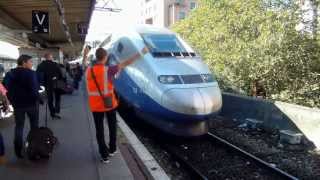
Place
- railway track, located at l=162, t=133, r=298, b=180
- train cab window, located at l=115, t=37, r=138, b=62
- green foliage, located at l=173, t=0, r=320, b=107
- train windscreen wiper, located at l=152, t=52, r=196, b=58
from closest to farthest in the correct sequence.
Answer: railway track, located at l=162, t=133, r=298, b=180, train windscreen wiper, located at l=152, t=52, r=196, b=58, train cab window, located at l=115, t=37, r=138, b=62, green foliage, located at l=173, t=0, r=320, b=107

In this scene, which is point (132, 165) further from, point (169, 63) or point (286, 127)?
point (286, 127)

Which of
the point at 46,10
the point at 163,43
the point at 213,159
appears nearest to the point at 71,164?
the point at 213,159

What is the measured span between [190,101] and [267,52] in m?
5.77

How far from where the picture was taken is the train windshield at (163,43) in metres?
10.5

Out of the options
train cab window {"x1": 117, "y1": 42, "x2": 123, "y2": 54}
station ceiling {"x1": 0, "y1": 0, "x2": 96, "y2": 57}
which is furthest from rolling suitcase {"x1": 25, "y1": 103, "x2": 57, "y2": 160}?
station ceiling {"x1": 0, "y1": 0, "x2": 96, "y2": 57}

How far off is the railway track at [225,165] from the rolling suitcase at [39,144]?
8.02 ft

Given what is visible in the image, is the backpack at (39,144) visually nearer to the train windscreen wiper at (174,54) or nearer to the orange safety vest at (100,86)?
the orange safety vest at (100,86)

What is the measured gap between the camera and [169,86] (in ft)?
30.1

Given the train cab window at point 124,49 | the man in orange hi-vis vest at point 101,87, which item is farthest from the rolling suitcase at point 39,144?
the train cab window at point 124,49

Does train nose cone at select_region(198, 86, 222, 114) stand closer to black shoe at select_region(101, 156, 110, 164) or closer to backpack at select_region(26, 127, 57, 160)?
black shoe at select_region(101, 156, 110, 164)

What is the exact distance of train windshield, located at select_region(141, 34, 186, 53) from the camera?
10.5 m

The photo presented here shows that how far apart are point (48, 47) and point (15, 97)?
3176 centimetres

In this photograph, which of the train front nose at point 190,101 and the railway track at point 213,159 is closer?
the railway track at point 213,159

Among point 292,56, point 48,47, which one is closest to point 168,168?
point 292,56
